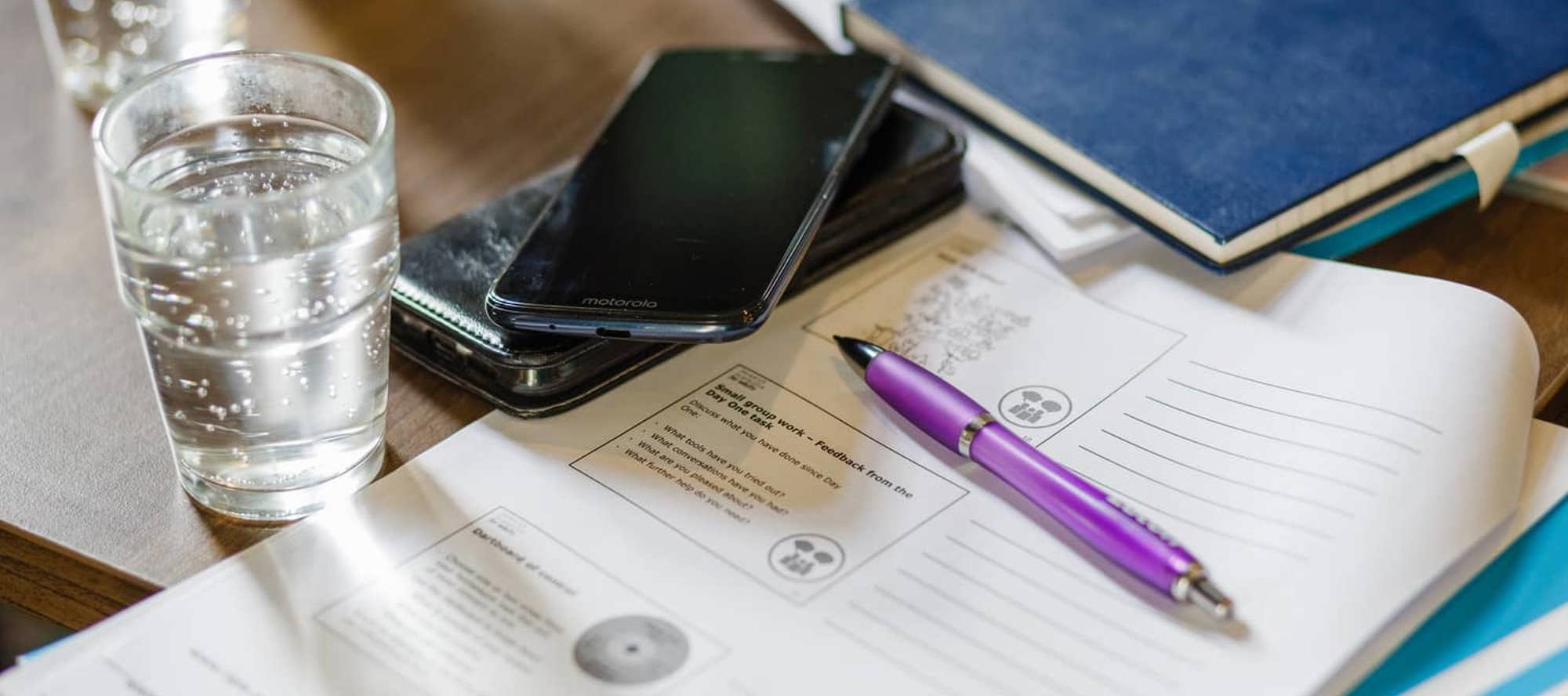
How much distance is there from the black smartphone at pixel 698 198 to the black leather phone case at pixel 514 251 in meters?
0.01

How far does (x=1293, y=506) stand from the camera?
52 centimetres

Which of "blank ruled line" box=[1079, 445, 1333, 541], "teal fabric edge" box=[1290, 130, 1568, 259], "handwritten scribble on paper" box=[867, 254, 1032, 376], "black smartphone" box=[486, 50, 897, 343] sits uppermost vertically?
"black smartphone" box=[486, 50, 897, 343]

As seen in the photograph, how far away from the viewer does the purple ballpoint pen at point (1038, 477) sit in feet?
1.58

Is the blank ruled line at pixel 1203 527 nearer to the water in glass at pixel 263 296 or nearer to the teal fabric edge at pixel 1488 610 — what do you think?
the teal fabric edge at pixel 1488 610

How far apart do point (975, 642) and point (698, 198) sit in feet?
0.86

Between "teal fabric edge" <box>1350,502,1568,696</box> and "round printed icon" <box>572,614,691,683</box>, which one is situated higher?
"teal fabric edge" <box>1350,502,1568,696</box>

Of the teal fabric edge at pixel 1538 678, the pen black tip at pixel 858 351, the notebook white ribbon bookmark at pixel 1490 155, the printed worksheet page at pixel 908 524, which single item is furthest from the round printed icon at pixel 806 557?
the notebook white ribbon bookmark at pixel 1490 155

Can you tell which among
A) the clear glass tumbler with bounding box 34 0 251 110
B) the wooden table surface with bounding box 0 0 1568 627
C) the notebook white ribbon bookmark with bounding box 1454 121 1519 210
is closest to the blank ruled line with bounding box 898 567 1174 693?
the wooden table surface with bounding box 0 0 1568 627

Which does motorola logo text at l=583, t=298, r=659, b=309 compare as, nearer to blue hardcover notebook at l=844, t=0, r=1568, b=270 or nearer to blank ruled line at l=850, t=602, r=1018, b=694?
blank ruled line at l=850, t=602, r=1018, b=694

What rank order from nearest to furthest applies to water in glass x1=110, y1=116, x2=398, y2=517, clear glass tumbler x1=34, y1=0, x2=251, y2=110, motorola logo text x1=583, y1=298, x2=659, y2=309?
water in glass x1=110, y1=116, x2=398, y2=517 < motorola logo text x1=583, y1=298, x2=659, y2=309 < clear glass tumbler x1=34, y1=0, x2=251, y2=110

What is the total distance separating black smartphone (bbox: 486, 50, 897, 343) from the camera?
57 cm

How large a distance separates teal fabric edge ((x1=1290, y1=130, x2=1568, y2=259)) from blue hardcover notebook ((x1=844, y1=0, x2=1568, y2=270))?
11 mm

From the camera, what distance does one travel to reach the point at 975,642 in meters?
0.48

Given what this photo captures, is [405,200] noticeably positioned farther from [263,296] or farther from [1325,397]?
[1325,397]
